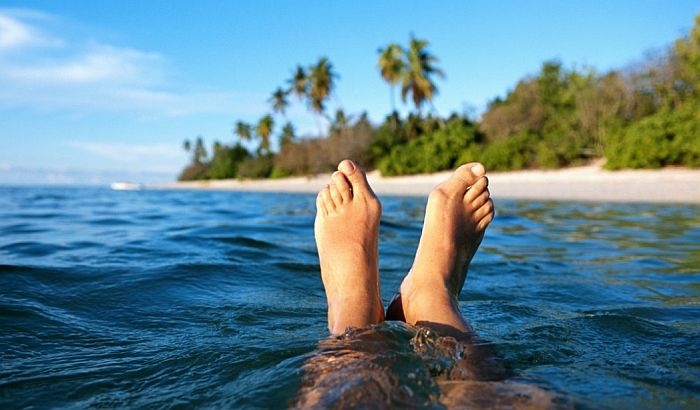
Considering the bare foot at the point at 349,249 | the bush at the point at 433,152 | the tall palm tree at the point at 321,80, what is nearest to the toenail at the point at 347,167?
the bare foot at the point at 349,249

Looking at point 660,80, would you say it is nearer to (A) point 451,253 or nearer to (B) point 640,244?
(B) point 640,244

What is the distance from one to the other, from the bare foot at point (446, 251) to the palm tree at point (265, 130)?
123 feet

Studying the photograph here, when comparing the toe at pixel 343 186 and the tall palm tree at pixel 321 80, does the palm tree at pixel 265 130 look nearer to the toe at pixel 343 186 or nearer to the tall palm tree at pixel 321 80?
the tall palm tree at pixel 321 80

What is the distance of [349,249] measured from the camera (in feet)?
5.45

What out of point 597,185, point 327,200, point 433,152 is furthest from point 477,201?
point 433,152

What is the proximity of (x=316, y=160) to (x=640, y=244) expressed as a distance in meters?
24.4

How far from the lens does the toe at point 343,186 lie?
6.13 feet

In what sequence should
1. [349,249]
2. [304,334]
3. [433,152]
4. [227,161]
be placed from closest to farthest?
[304,334] → [349,249] → [433,152] → [227,161]

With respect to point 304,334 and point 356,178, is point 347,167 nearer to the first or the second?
point 356,178

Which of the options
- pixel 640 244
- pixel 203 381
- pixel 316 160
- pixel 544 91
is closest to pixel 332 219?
pixel 203 381

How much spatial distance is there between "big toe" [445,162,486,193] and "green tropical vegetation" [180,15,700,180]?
1270 centimetres

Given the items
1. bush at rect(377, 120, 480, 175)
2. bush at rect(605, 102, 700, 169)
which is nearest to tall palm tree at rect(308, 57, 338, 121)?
bush at rect(377, 120, 480, 175)

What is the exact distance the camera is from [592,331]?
55.9 inches

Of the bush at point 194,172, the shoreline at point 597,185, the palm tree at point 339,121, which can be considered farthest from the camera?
the bush at point 194,172
